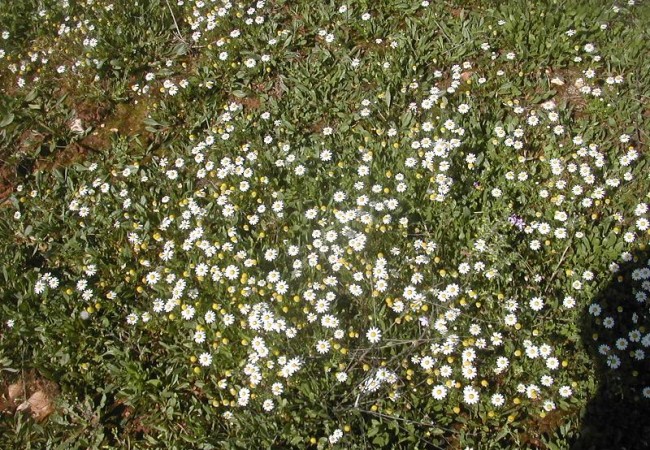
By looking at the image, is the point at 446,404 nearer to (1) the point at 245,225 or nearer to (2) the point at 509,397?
(2) the point at 509,397

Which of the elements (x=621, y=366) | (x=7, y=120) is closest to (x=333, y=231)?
(x=621, y=366)

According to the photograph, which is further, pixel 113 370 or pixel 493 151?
pixel 493 151

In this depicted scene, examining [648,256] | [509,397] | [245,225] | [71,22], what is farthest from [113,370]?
[71,22]

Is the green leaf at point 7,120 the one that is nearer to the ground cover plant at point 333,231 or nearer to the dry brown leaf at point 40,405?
the ground cover plant at point 333,231

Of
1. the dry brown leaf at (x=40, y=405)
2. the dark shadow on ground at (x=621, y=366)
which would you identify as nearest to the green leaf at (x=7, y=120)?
the dry brown leaf at (x=40, y=405)

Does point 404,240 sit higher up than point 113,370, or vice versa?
point 404,240

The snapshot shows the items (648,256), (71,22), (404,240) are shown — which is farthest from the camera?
(71,22)

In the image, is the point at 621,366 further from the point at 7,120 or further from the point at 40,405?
the point at 7,120
